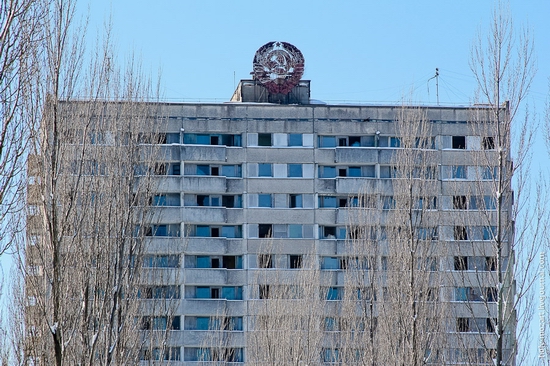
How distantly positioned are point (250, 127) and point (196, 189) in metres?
5.77

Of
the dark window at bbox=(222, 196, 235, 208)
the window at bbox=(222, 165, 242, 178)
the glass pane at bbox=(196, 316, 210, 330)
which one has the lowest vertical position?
the glass pane at bbox=(196, 316, 210, 330)

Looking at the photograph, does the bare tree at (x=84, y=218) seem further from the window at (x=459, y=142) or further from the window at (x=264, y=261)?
the window at (x=459, y=142)

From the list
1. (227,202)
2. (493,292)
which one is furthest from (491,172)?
(227,202)

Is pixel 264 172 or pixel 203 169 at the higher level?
pixel 203 169

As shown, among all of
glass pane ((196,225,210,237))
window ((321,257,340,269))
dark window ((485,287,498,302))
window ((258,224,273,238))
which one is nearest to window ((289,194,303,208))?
window ((258,224,273,238))

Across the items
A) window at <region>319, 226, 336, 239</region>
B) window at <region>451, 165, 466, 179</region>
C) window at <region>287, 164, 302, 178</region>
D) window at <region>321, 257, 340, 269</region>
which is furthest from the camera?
window at <region>451, 165, 466, 179</region>

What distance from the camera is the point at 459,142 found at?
65.8 meters

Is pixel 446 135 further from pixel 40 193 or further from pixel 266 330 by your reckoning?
pixel 40 193

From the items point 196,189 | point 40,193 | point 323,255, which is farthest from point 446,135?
point 40,193

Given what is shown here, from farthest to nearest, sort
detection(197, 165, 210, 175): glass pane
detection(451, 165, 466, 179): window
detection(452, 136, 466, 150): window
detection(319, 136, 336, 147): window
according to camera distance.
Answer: detection(452, 136, 466, 150): window, detection(319, 136, 336, 147): window, detection(451, 165, 466, 179): window, detection(197, 165, 210, 175): glass pane

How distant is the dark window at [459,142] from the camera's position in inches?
2586

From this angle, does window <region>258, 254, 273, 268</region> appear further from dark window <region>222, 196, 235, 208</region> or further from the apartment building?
dark window <region>222, 196, 235, 208</region>

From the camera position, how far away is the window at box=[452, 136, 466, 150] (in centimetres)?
6569

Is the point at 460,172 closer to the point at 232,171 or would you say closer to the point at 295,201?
the point at 295,201
